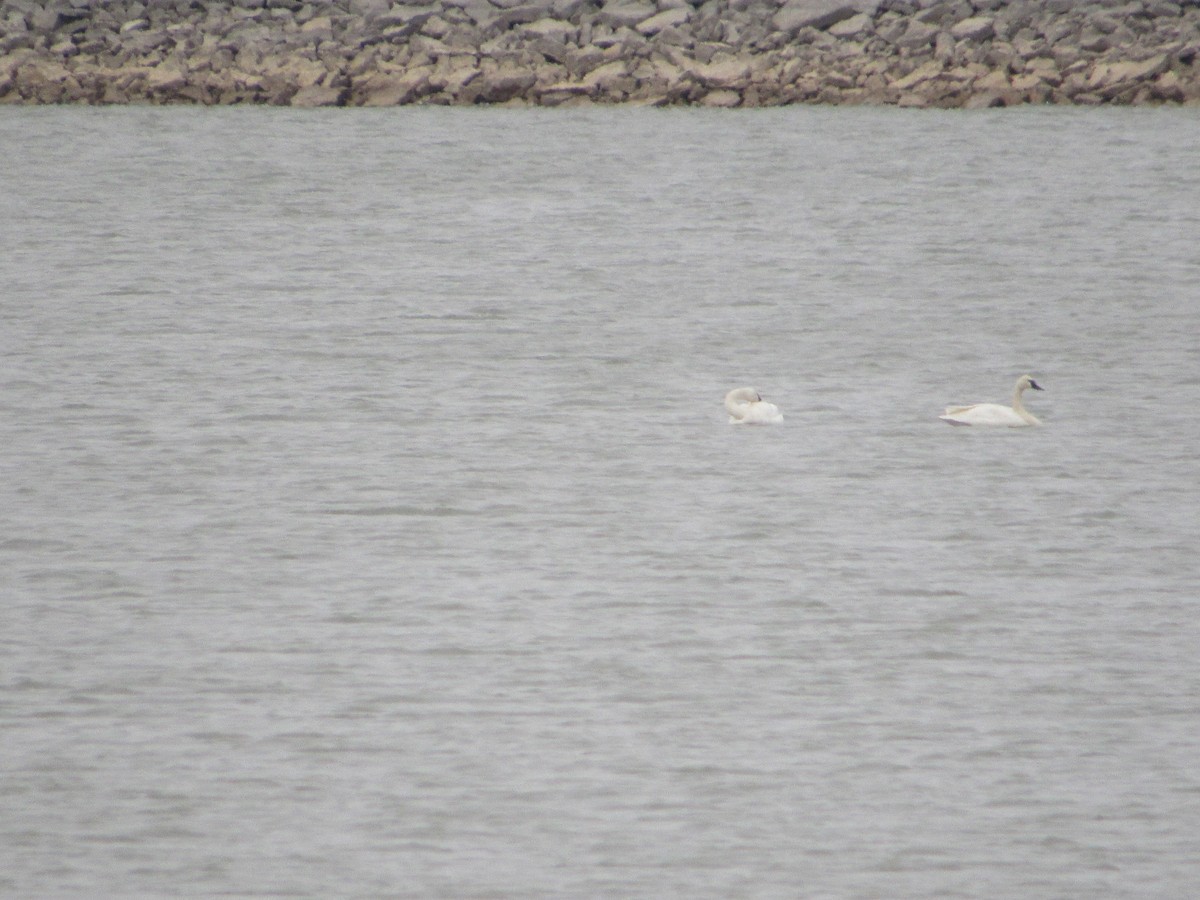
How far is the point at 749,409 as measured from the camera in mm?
12266

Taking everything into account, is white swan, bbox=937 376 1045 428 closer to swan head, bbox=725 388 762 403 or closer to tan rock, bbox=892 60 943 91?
swan head, bbox=725 388 762 403

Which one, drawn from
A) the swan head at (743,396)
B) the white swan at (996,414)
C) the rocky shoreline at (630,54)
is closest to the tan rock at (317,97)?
the rocky shoreline at (630,54)

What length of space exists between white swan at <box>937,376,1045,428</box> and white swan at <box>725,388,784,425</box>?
1.04 metres

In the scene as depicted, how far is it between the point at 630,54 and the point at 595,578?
99.8ft

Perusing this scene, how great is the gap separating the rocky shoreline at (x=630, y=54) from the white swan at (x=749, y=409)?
84.8ft

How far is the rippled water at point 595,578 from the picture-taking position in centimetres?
624

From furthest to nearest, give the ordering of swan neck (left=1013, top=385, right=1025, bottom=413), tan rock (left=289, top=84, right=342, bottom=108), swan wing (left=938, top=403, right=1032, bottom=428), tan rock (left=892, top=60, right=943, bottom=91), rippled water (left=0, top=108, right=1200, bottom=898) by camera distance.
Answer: tan rock (left=289, top=84, right=342, bottom=108) → tan rock (left=892, top=60, right=943, bottom=91) → swan neck (left=1013, top=385, right=1025, bottom=413) → swan wing (left=938, top=403, right=1032, bottom=428) → rippled water (left=0, top=108, right=1200, bottom=898)

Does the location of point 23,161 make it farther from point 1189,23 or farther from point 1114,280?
point 1189,23

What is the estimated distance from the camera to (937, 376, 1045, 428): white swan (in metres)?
12.2

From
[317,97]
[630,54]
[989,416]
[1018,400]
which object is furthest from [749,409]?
[317,97]

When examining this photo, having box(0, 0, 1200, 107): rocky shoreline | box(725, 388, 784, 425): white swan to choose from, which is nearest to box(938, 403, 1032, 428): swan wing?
box(725, 388, 784, 425): white swan

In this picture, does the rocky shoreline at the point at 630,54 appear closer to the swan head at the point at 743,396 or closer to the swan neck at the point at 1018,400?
the swan neck at the point at 1018,400

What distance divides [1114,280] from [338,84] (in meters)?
22.5

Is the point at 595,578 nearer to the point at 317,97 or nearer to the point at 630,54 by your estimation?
the point at 630,54
